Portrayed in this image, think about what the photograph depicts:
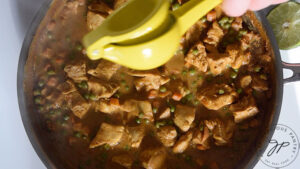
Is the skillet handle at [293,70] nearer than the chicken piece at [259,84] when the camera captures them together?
No

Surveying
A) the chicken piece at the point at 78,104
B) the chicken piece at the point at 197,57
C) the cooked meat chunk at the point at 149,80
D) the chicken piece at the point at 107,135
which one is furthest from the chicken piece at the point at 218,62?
the chicken piece at the point at 78,104

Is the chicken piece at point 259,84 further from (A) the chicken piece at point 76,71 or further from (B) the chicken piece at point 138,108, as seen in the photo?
(A) the chicken piece at point 76,71

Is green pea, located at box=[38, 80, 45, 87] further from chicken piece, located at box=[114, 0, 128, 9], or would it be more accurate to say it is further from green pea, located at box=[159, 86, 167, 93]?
green pea, located at box=[159, 86, 167, 93]

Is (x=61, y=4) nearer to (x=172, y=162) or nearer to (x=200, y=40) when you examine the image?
(x=200, y=40)

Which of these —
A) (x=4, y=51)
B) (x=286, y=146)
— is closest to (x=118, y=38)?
(x=4, y=51)

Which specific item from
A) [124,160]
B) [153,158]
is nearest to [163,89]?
[153,158]

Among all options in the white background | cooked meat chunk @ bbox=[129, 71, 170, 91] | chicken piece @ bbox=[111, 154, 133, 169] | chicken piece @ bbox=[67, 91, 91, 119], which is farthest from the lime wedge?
chicken piece @ bbox=[67, 91, 91, 119]
